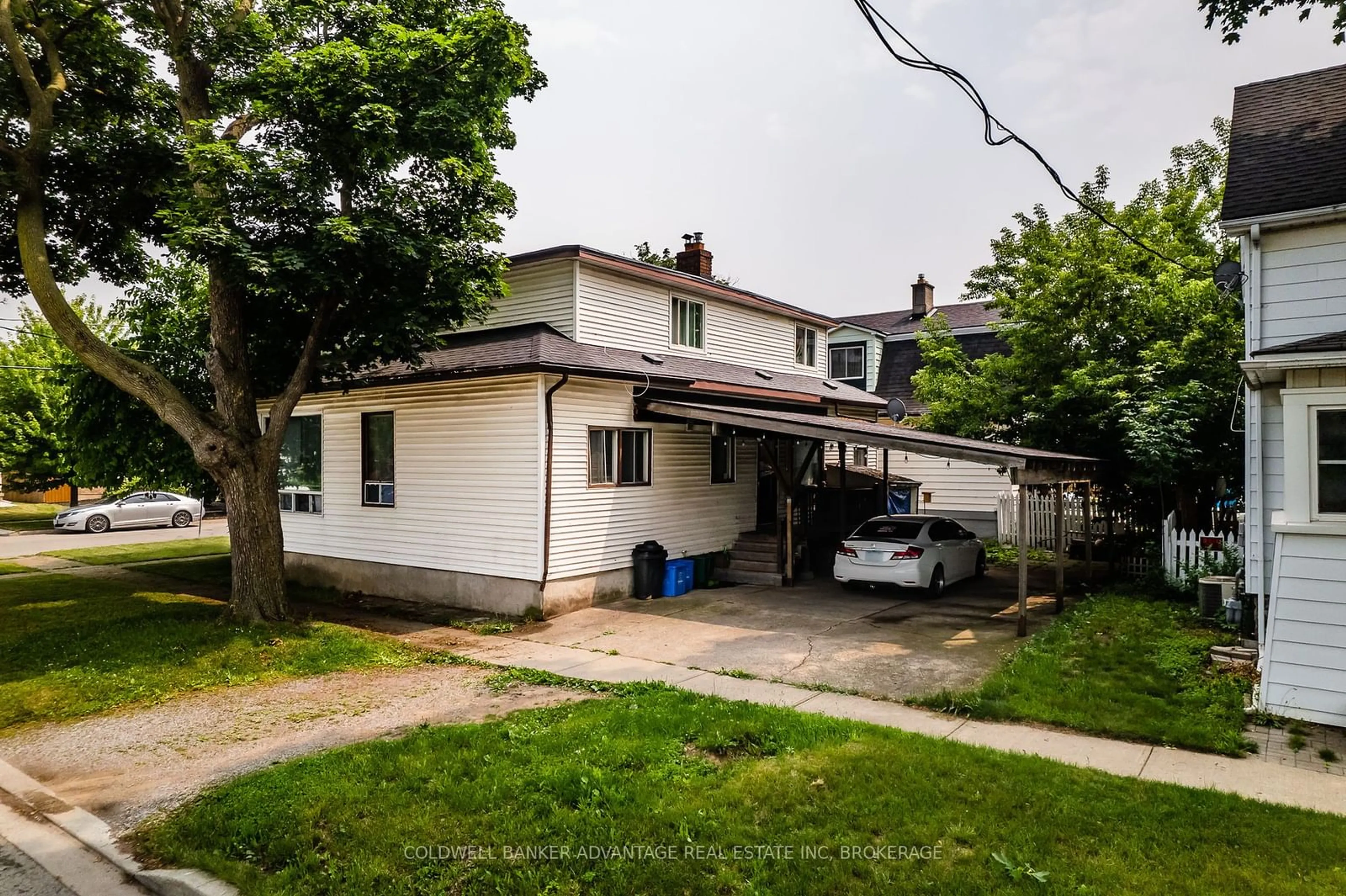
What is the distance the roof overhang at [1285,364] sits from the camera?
7312 mm

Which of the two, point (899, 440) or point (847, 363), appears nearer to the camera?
point (899, 440)

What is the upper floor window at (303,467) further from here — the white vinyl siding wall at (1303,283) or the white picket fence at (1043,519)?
the white vinyl siding wall at (1303,283)

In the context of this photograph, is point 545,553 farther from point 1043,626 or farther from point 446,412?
point 1043,626

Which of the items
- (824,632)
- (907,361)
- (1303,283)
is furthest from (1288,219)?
(907,361)

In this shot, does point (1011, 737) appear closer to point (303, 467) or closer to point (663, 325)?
point (663, 325)

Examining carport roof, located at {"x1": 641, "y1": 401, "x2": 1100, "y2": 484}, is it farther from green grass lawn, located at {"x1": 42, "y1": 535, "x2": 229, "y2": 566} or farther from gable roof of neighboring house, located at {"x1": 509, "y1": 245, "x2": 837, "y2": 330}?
green grass lawn, located at {"x1": 42, "y1": 535, "x2": 229, "y2": 566}

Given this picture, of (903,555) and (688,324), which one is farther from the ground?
(688,324)

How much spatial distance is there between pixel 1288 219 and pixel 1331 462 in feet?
10.8

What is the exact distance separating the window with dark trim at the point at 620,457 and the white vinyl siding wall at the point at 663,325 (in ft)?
7.57

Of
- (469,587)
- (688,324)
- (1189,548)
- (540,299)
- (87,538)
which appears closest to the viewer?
(1189,548)

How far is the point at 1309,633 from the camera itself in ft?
23.3

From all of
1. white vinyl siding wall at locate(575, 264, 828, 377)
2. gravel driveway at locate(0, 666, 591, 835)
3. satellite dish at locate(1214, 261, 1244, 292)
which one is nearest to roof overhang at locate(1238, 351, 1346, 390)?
satellite dish at locate(1214, 261, 1244, 292)

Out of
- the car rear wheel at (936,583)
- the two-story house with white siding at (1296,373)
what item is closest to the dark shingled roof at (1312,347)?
the two-story house with white siding at (1296,373)

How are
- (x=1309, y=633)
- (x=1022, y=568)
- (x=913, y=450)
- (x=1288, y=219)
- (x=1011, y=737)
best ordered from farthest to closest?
(x=913, y=450) → (x=1022, y=568) → (x=1288, y=219) → (x=1309, y=633) → (x=1011, y=737)
